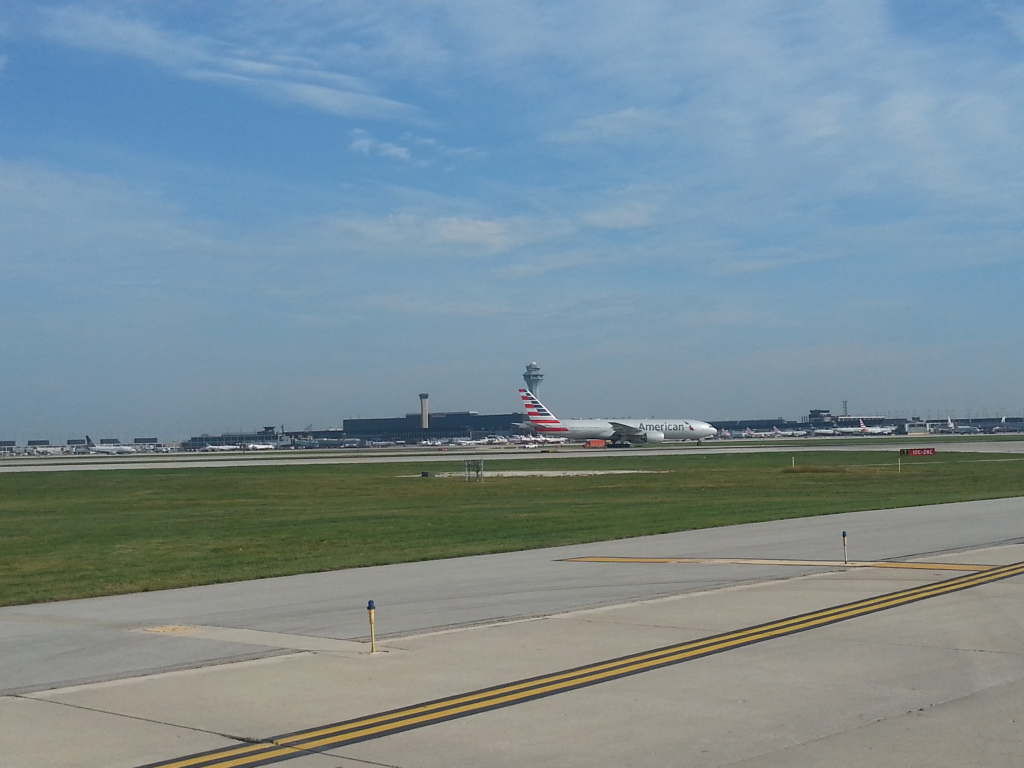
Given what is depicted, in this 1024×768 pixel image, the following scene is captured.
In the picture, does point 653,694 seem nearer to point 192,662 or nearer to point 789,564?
point 192,662

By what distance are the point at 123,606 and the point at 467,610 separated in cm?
600

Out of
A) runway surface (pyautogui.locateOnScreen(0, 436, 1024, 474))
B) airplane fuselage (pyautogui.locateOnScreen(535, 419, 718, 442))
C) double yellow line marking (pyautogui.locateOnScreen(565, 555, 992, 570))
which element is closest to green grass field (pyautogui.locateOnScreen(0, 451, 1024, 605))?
double yellow line marking (pyautogui.locateOnScreen(565, 555, 992, 570))

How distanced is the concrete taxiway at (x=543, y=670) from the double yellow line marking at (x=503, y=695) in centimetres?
4

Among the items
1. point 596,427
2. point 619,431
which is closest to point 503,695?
point 619,431

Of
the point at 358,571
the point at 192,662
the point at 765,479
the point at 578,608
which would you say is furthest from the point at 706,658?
the point at 765,479

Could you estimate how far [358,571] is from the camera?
72.6 feet

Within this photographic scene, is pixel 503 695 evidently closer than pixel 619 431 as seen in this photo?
Yes

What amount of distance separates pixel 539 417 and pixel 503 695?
432 feet

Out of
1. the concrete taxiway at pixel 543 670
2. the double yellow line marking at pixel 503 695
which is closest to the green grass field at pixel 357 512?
the concrete taxiway at pixel 543 670

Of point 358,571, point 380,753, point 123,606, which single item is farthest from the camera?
point 358,571

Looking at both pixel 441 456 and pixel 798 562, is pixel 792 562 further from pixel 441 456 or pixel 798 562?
pixel 441 456

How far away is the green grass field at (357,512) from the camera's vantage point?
2389 cm

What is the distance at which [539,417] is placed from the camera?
142 m

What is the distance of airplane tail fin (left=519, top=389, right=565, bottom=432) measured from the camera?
142m
